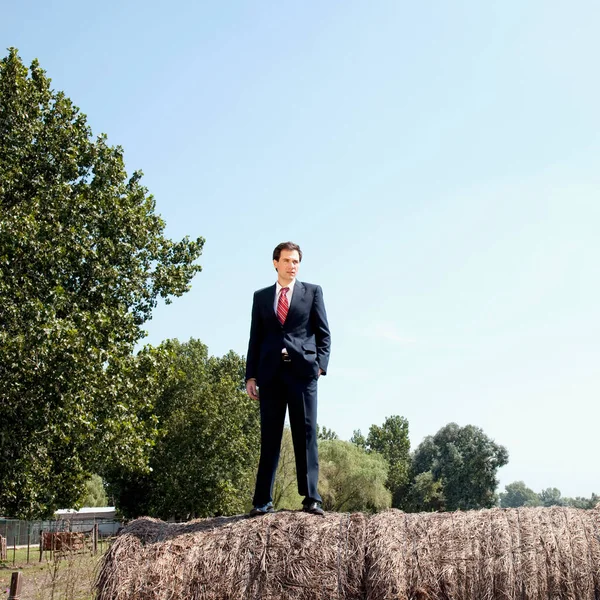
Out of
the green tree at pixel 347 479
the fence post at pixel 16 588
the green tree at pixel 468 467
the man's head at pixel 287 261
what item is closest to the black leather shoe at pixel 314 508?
the man's head at pixel 287 261

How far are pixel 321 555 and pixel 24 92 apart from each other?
17792 millimetres

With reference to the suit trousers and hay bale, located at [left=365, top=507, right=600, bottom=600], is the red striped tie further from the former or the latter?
hay bale, located at [left=365, top=507, right=600, bottom=600]

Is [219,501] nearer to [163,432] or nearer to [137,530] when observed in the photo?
[163,432]

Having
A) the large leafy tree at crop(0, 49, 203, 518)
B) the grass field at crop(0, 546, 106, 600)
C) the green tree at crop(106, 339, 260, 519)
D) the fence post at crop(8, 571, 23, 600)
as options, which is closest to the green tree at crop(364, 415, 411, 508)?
the green tree at crop(106, 339, 260, 519)

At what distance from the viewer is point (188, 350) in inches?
1996

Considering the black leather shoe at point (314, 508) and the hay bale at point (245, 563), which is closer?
the hay bale at point (245, 563)

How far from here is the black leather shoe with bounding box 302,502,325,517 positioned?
561 centimetres

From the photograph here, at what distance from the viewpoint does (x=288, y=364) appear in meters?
6.05

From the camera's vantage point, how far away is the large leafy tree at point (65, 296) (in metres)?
16.9

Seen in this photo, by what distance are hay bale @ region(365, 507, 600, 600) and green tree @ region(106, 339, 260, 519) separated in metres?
32.6

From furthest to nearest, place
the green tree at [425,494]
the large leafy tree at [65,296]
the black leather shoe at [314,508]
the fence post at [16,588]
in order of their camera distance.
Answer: the green tree at [425,494] → the large leafy tree at [65,296] → the fence post at [16,588] → the black leather shoe at [314,508]

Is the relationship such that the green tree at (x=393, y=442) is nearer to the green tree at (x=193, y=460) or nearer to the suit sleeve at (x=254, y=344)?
the green tree at (x=193, y=460)

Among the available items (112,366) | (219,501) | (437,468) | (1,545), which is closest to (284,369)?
(112,366)

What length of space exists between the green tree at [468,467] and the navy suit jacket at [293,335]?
67.8 m
